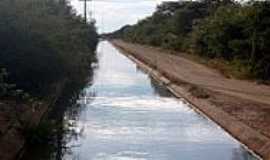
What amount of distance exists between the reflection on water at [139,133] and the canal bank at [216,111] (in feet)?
1.25

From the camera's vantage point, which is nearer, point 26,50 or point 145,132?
point 145,132

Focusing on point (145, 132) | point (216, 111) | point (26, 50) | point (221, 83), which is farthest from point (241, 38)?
point (145, 132)

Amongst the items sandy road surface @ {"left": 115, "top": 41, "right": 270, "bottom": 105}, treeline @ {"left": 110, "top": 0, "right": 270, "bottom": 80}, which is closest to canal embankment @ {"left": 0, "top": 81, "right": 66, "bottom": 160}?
sandy road surface @ {"left": 115, "top": 41, "right": 270, "bottom": 105}

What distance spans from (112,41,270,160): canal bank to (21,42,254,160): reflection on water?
0.38 m

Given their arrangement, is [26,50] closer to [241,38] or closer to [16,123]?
[16,123]

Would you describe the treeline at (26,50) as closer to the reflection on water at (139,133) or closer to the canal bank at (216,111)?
the reflection on water at (139,133)

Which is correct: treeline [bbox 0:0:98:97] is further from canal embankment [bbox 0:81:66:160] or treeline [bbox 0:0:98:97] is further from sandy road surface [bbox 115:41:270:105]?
sandy road surface [bbox 115:41:270:105]

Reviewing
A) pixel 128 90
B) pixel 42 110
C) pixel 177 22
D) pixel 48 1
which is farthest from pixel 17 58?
pixel 177 22

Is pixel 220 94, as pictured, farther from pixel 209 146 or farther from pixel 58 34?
pixel 209 146

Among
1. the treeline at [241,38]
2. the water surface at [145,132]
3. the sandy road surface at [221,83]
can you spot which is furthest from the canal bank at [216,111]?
the treeline at [241,38]

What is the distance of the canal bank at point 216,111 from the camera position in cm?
1974

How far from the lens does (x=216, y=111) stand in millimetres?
27422

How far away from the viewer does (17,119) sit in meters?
18.5

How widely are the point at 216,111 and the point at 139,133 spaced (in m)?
6.02
